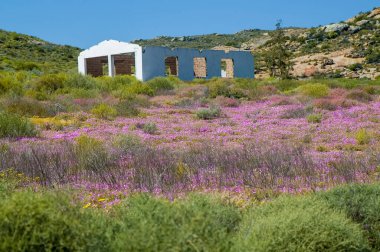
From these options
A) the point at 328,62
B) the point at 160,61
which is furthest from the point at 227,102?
the point at 328,62

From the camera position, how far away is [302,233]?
3.79 meters

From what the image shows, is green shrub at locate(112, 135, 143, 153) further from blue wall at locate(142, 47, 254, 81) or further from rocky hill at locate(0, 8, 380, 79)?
rocky hill at locate(0, 8, 380, 79)

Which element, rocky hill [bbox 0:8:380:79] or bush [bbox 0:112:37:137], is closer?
bush [bbox 0:112:37:137]

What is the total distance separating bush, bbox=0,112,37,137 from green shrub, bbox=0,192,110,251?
9.66m

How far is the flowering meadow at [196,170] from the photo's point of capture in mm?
3699

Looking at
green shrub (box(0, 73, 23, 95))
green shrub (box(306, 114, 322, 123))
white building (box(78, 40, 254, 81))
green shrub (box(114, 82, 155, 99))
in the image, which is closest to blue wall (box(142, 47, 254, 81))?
white building (box(78, 40, 254, 81))

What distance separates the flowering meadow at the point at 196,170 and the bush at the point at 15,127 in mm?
30

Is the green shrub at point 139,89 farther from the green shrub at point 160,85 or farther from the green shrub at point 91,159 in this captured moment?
the green shrub at point 91,159

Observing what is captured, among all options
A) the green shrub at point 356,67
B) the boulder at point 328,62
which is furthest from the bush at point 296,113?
the boulder at point 328,62

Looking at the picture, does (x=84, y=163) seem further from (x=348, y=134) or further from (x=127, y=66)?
(x=127, y=66)

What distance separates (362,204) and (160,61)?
36025mm

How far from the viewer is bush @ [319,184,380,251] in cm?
470

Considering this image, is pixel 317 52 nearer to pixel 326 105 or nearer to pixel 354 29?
pixel 354 29

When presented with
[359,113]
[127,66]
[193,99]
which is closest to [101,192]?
[359,113]
